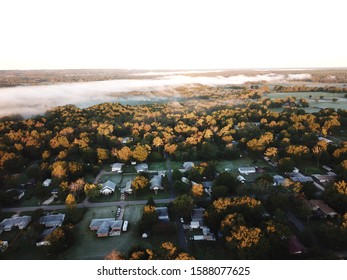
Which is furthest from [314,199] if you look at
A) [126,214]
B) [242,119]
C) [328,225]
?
[242,119]

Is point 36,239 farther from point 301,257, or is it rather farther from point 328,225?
point 328,225

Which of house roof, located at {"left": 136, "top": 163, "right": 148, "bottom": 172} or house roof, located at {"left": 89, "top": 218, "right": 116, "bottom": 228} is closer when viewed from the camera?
house roof, located at {"left": 89, "top": 218, "right": 116, "bottom": 228}

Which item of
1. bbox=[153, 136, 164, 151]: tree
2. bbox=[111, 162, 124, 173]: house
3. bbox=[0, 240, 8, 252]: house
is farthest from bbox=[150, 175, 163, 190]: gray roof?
bbox=[0, 240, 8, 252]: house

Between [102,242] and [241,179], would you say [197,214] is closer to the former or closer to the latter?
[102,242]

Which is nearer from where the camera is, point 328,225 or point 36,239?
point 328,225

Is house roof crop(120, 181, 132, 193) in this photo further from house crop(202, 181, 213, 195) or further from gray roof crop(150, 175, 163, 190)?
house crop(202, 181, 213, 195)

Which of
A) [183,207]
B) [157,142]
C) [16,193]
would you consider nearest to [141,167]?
[157,142]
